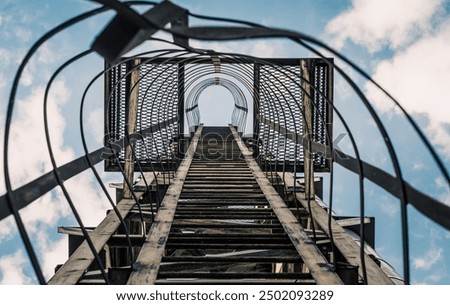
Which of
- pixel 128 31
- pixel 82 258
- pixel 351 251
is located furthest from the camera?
pixel 351 251

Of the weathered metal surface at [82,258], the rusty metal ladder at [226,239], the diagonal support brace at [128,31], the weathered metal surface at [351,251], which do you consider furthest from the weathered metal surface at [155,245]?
the diagonal support brace at [128,31]

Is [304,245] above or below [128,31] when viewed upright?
below

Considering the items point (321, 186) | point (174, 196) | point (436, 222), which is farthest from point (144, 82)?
point (436, 222)

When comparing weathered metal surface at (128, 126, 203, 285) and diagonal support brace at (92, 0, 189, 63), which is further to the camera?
weathered metal surface at (128, 126, 203, 285)

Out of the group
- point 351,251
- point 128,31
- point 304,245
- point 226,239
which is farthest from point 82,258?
point 128,31

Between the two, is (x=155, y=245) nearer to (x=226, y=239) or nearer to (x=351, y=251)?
(x=226, y=239)

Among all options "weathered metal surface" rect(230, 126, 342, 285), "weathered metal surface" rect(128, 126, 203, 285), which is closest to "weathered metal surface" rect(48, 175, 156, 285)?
"weathered metal surface" rect(128, 126, 203, 285)

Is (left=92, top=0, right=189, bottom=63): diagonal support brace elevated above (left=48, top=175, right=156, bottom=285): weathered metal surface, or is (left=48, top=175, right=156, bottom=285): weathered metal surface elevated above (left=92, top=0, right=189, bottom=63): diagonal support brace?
(left=92, top=0, right=189, bottom=63): diagonal support brace

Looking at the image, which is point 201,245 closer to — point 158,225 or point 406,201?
point 158,225

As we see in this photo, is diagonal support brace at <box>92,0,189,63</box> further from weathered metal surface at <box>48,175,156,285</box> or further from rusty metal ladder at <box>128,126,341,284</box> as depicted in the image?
weathered metal surface at <box>48,175,156,285</box>

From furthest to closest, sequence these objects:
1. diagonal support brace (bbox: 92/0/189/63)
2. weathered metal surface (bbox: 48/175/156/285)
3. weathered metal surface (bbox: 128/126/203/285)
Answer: weathered metal surface (bbox: 48/175/156/285)
weathered metal surface (bbox: 128/126/203/285)
diagonal support brace (bbox: 92/0/189/63)

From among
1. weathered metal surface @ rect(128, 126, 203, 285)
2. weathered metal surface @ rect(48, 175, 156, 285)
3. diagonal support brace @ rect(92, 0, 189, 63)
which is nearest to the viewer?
diagonal support brace @ rect(92, 0, 189, 63)
